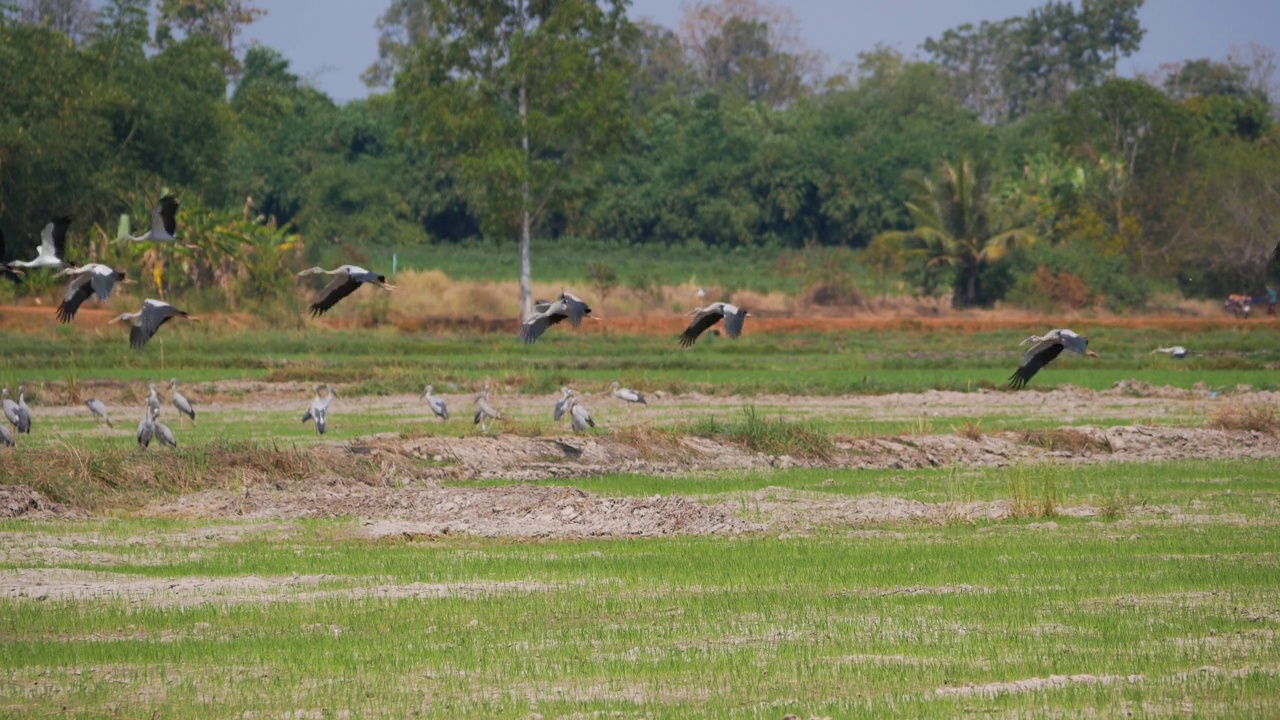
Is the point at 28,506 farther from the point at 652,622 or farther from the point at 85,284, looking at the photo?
the point at 652,622

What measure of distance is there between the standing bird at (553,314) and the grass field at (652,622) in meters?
1.96

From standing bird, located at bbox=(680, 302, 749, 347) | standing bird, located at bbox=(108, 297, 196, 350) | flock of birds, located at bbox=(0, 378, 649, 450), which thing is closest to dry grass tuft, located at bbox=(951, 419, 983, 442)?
flock of birds, located at bbox=(0, 378, 649, 450)

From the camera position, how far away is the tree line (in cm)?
4172

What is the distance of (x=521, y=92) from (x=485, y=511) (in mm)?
28736

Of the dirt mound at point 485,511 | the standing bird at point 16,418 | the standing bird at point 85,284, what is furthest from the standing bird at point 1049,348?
the standing bird at point 16,418

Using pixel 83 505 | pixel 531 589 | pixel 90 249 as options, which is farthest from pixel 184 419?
pixel 90 249

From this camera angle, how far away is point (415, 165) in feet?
204

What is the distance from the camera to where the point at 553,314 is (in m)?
14.3

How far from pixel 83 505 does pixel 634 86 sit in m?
67.1

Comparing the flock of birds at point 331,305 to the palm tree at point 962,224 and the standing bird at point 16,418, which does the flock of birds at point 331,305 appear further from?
the palm tree at point 962,224

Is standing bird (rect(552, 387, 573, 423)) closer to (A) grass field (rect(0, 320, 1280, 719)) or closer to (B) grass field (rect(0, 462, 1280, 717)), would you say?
(A) grass field (rect(0, 320, 1280, 719))

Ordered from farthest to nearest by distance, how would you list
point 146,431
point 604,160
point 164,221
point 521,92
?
point 604,160 → point 521,92 → point 146,431 → point 164,221

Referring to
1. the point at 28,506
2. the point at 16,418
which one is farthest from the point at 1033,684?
the point at 16,418

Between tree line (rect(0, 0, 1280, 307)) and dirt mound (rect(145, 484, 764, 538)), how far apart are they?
84.6ft
